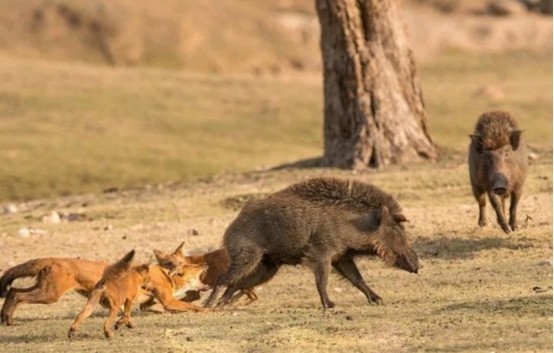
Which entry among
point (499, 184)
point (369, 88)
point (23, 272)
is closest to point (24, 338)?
point (23, 272)

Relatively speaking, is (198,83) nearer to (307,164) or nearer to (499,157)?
(307,164)

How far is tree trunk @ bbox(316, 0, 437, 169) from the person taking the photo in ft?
76.6

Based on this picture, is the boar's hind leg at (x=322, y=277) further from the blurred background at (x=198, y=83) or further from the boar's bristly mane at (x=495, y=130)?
the blurred background at (x=198, y=83)

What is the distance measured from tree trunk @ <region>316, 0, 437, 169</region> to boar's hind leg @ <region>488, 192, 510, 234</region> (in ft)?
21.9

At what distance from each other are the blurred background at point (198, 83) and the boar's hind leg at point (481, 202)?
23.3 feet

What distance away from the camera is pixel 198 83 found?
129ft

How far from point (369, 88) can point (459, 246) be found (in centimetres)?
742

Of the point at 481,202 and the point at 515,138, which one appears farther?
the point at 481,202

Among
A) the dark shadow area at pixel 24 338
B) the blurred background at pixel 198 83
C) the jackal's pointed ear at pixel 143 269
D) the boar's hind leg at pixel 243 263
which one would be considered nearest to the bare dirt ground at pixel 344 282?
the dark shadow area at pixel 24 338

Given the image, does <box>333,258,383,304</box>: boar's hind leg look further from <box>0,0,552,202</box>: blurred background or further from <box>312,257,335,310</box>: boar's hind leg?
<box>0,0,552,202</box>: blurred background

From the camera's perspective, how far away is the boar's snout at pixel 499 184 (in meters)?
16.2

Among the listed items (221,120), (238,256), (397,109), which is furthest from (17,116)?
(238,256)

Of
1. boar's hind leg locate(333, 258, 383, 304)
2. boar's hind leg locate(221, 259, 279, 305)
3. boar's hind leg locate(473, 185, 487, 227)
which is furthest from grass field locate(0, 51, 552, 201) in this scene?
boar's hind leg locate(221, 259, 279, 305)

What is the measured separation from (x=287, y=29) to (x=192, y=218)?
29.2 meters
